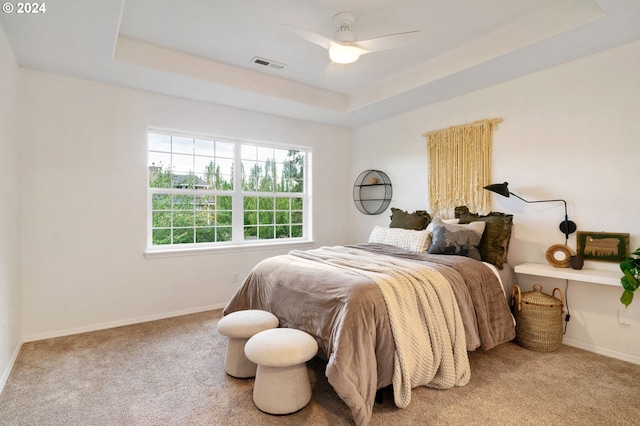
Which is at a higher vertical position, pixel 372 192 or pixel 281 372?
pixel 372 192

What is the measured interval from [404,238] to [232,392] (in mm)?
2072

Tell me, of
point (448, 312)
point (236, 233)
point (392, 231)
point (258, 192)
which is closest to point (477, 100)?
point (392, 231)

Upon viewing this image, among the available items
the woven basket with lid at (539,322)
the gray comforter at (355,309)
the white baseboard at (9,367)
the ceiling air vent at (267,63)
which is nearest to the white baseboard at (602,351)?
the woven basket with lid at (539,322)

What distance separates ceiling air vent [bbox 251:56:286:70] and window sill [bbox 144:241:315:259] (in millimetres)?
2046

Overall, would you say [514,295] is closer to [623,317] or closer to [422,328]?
[623,317]

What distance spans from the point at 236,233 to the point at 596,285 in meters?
3.57

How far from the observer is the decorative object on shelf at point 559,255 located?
2781 millimetres

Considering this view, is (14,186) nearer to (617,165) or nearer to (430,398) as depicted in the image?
(430,398)

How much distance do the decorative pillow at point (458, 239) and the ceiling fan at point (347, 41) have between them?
1603mm

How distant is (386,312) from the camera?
6.40 feet

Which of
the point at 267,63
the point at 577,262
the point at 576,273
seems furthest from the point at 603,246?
the point at 267,63

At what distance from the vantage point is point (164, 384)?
2.22 meters

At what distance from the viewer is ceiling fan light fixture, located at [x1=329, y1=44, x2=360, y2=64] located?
2.34m

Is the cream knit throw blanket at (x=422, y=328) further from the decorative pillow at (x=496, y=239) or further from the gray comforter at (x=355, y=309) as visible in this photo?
the decorative pillow at (x=496, y=239)
